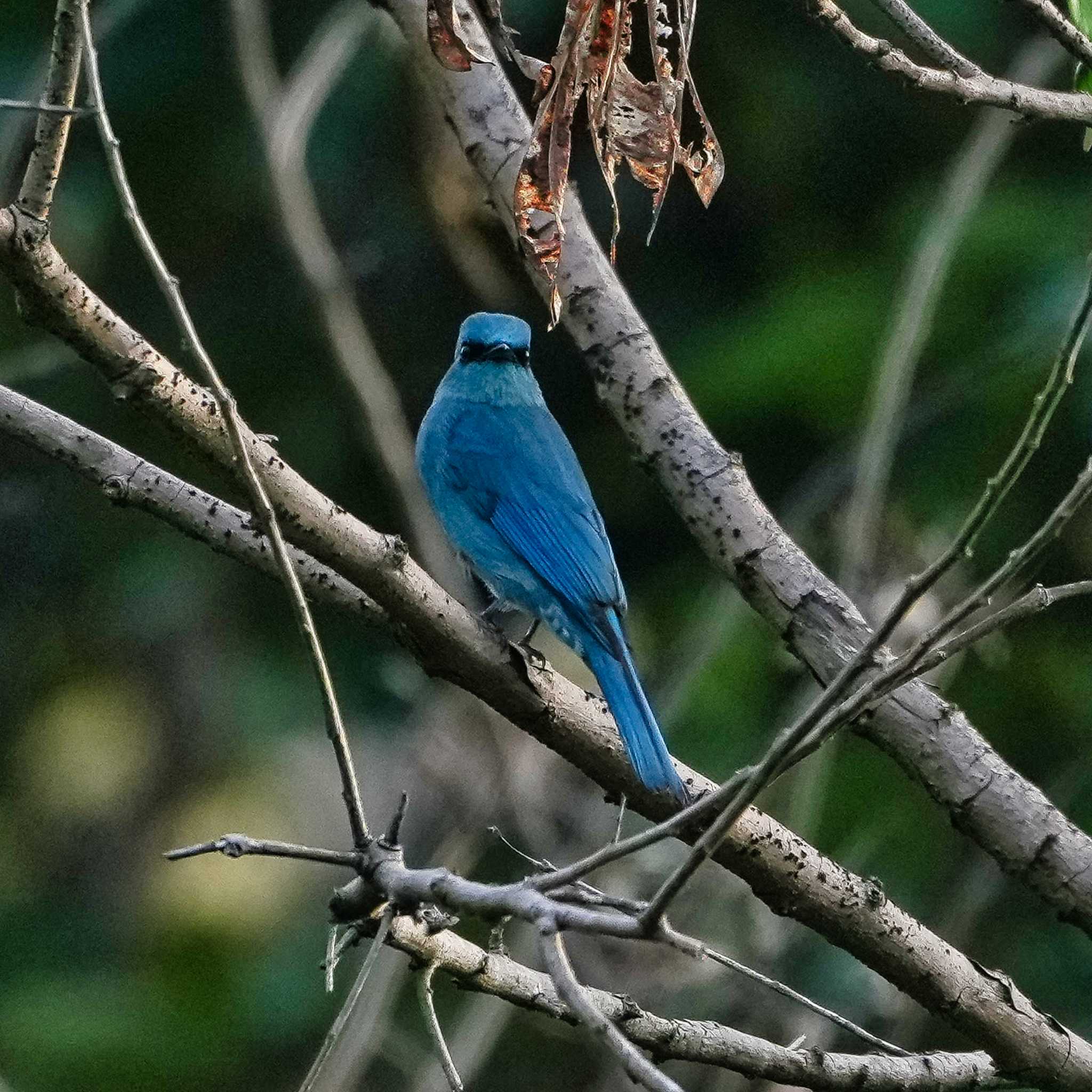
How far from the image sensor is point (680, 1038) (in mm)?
2754

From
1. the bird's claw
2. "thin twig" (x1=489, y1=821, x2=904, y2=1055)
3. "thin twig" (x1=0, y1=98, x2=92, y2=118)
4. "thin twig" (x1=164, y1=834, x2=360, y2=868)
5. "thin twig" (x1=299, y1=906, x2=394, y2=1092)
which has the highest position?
"thin twig" (x1=0, y1=98, x2=92, y2=118)

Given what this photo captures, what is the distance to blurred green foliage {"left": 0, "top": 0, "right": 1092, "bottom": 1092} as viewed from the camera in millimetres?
6094

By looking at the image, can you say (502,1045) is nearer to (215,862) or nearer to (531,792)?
(215,862)

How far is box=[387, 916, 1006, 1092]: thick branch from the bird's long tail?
378 millimetres

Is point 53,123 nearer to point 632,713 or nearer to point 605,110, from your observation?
point 605,110

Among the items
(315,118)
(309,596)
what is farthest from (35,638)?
(309,596)

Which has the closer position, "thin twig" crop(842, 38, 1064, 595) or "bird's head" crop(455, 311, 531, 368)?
"thin twig" crop(842, 38, 1064, 595)

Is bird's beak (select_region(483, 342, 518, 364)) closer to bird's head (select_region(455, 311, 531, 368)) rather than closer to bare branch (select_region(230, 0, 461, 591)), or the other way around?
bird's head (select_region(455, 311, 531, 368))

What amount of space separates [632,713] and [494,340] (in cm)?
188

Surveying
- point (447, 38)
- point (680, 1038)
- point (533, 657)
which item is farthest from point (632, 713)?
point (447, 38)

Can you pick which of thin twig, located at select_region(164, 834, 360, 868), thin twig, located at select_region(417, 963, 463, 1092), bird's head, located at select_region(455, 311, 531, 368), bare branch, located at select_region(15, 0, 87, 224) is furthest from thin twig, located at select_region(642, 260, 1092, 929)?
bird's head, located at select_region(455, 311, 531, 368)

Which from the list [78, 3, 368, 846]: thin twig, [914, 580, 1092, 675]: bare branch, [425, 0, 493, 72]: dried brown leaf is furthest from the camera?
[425, 0, 493, 72]: dried brown leaf

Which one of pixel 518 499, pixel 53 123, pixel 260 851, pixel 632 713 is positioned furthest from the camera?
pixel 518 499

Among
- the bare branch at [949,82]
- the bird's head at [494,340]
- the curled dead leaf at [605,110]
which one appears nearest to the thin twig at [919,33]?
the bare branch at [949,82]
